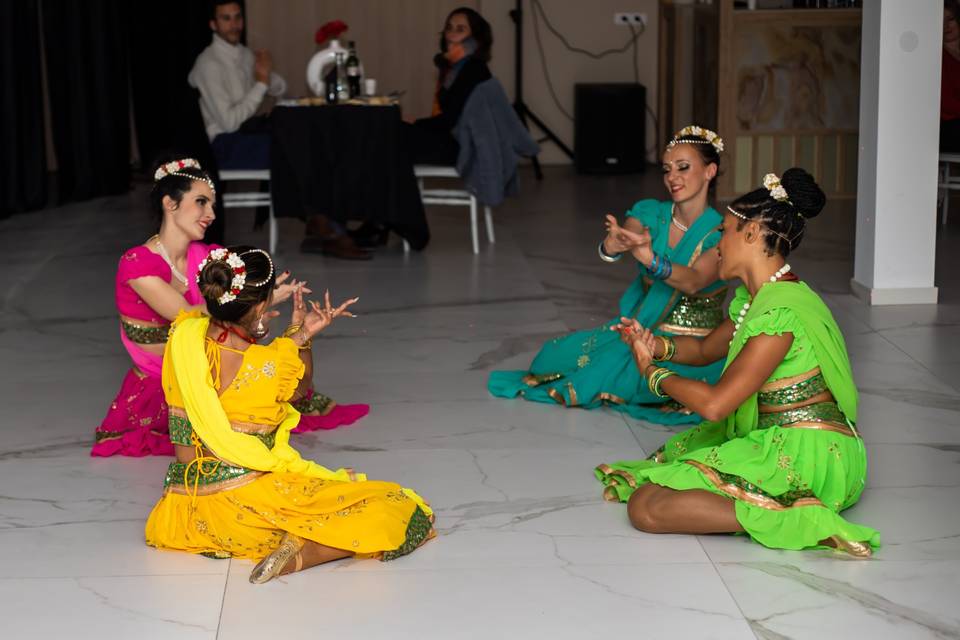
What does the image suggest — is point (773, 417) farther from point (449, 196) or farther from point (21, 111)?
point (21, 111)

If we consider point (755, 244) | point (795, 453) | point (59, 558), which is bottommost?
point (59, 558)

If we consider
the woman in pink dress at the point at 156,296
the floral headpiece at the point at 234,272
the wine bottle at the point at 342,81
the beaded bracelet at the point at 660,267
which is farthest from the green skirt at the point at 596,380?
the wine bottle at the point at 342,81

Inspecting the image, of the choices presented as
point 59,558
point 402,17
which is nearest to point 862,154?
point 59,558

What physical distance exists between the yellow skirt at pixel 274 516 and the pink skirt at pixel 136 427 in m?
0.69

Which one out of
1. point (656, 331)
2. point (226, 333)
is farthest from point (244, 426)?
point (656, 331)

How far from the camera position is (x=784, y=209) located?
3000 millimetres

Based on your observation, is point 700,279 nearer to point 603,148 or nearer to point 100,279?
point 100,279

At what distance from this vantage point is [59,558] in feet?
9.57

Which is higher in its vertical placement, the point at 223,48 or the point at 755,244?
the point at 223,48

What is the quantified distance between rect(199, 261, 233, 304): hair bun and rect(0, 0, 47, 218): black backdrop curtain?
5.08 meters

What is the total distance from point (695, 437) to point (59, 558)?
1484mm

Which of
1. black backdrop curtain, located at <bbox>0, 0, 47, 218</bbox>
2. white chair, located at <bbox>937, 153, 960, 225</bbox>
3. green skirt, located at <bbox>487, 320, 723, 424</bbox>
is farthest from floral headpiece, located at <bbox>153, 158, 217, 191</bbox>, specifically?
white chair, located at <bbox>937, 153, 960, 225</bbox>

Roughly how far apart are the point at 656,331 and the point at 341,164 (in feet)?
8.92

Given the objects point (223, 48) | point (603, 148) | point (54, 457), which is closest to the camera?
point (54, 457)
